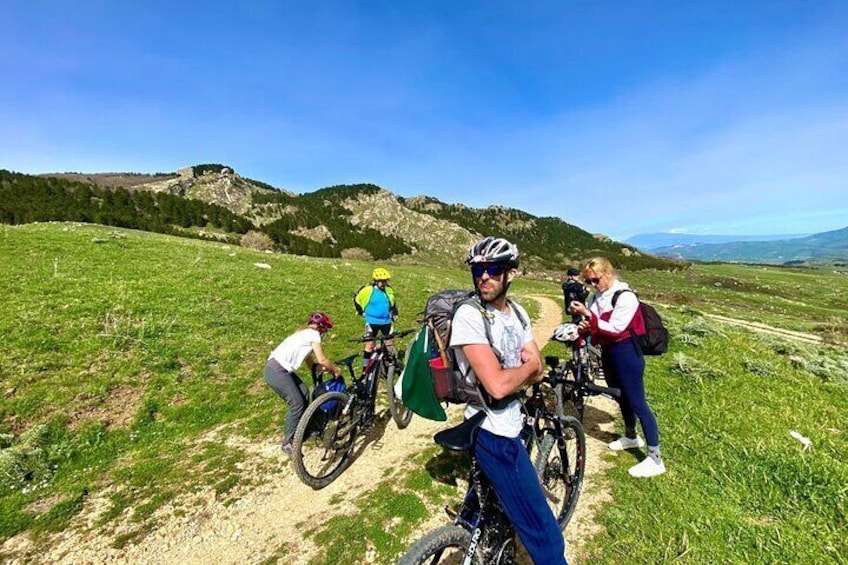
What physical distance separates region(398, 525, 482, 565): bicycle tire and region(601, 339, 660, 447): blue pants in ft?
15.6

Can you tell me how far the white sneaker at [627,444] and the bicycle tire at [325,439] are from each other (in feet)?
19.3

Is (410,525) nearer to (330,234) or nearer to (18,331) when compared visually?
(18,331)

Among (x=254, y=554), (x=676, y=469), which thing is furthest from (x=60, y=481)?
(x=676, y=469)

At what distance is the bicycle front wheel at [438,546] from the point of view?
3268 mm

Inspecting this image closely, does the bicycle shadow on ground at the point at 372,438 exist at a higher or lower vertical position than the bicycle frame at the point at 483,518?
lower

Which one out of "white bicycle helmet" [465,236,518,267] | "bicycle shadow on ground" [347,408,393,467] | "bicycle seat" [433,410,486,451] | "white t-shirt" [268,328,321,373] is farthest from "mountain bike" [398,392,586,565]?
"bicycle shadow on ground" [347,408,393,467]

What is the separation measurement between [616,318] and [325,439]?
645cm

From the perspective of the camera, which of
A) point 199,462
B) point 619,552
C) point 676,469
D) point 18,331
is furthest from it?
point 18,331

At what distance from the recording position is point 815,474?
659cm

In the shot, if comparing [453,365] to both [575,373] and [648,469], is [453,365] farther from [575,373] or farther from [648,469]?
[575,373]

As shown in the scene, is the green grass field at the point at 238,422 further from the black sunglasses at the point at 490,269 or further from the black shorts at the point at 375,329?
the black sunglasses at the point at 490,269

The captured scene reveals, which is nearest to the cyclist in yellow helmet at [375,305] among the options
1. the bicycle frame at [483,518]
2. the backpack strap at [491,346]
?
the bicycle frame at [483,518]

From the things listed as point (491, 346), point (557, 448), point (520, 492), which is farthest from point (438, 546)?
point (557, 448)

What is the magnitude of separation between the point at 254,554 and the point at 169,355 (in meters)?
9.80
